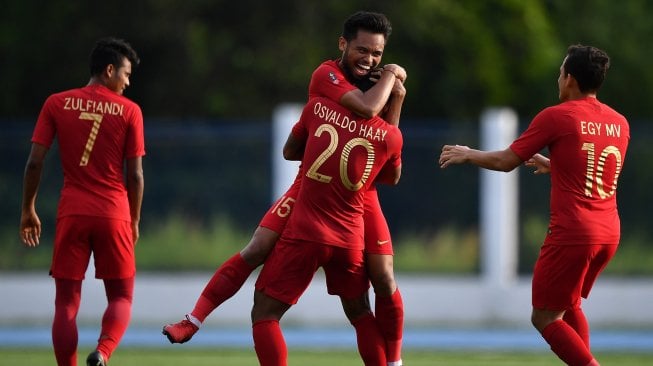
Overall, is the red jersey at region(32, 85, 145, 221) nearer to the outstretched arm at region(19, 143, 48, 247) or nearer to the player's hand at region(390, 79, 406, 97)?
the outstretched arm at region(19, 143, 48, 247)

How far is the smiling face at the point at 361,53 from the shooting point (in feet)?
25.8

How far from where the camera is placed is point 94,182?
29.3ft

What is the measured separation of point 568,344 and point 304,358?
189 inches

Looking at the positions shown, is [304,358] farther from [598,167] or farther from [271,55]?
[271,55]

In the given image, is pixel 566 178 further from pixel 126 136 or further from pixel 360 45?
pixel 126 136

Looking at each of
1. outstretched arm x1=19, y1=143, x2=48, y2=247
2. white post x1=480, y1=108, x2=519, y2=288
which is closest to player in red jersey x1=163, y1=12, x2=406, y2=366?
outstretched arm x1=19, y1=143, x2=48, y2=247

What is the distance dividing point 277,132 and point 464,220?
9.26 ft

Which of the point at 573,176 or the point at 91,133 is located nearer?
the point at 573,176

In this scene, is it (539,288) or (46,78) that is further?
(46,78)

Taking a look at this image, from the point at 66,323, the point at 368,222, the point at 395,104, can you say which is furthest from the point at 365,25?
the point at 66,323

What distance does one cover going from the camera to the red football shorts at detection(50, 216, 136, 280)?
8.92 meters

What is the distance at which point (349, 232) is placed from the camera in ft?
25.8

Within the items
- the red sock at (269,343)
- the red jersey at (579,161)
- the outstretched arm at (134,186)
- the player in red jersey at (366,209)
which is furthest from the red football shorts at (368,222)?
the outstretched arm at (134,186)

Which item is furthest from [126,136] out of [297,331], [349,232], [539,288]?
[297,331]
